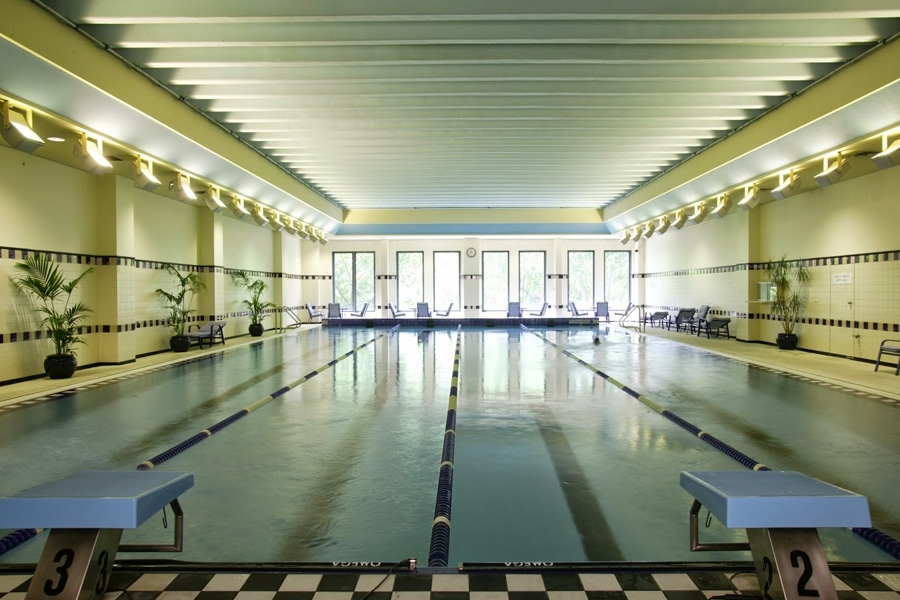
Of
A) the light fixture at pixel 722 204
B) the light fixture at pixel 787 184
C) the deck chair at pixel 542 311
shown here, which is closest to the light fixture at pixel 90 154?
the light fixture at pixel 787 184

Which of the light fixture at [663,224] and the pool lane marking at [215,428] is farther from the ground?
the light fixture at [663,224]

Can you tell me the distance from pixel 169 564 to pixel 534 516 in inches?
68.5

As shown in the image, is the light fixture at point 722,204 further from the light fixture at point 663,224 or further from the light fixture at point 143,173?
the light fixture at point 143,173

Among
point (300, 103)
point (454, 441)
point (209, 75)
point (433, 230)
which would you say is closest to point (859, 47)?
point (454, 441)

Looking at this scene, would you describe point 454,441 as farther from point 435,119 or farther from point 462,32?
point 435,119

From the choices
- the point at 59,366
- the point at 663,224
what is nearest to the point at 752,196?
the point at 663,224

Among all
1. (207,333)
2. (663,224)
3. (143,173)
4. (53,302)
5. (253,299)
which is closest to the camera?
(143,173)

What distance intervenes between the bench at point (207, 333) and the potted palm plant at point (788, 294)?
1114cm

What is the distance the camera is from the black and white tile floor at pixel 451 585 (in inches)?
74.7

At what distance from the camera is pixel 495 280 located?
18.6 metres

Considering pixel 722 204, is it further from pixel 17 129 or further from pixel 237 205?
pixel 17 129

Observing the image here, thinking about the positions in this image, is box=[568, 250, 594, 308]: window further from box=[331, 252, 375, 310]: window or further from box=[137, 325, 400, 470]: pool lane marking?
box=[137, 325, 400, 470]: pool lane marking

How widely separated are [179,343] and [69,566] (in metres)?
8.53

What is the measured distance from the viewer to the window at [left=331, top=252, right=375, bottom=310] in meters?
18.2
